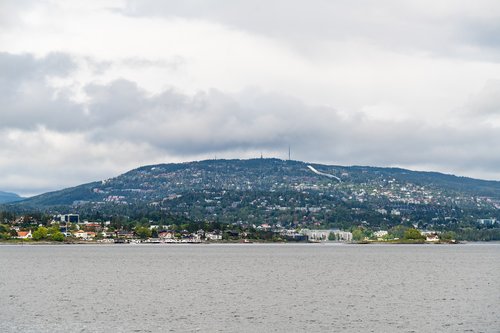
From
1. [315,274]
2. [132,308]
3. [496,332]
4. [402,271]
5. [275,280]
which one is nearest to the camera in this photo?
[496,332]

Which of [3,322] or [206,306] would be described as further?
[206,306]

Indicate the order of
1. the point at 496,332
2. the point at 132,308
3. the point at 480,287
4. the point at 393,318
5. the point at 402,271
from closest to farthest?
the point at 496,332 < the point at 393,318 < the point at 132,308 < the point at 480,287 < the point at 402,271

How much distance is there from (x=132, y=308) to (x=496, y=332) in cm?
3148

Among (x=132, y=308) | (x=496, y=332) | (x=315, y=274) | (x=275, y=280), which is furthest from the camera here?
(x=315, y=274)

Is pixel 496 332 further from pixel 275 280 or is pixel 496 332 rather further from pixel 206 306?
pixel 275 280

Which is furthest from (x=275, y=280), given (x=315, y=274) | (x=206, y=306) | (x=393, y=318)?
(x=393, y=318)

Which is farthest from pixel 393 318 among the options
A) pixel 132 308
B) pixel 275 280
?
A: pixel 275 280

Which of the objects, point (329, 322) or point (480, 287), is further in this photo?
point (480, 287)

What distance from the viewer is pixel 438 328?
58875 mm

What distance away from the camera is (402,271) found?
419 feet

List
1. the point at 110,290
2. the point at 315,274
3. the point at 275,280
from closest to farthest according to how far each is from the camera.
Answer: the point at 110,290 → the point at 275,280 → the point at 315,274

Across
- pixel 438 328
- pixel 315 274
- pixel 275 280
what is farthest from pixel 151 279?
pixel 438 328

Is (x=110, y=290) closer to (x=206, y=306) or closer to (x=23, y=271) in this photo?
(x=206, y=306)

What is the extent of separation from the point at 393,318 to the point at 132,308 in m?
22.9
